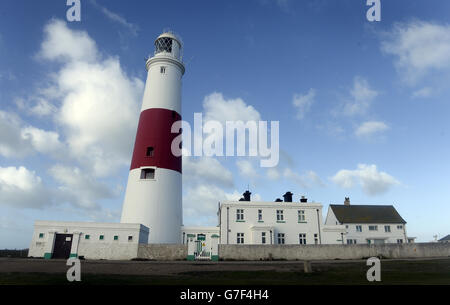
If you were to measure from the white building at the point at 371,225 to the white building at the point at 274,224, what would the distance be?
11.9m

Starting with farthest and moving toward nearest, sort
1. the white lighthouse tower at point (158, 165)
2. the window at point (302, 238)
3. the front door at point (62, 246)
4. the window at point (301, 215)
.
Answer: the window at point (301, 215) → the window at point (302, 238) → the white lighthouse tower at point (158, 165) → the front door at point (62, 246)

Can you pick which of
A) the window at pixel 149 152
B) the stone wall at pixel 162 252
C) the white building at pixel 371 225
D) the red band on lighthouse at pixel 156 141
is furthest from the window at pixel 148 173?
the white building at pixel 371 225

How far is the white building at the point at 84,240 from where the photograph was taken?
25.4 m

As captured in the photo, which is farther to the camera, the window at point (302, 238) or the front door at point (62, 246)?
the window at point (302, 238)

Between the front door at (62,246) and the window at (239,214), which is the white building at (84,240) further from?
the window at (239,214)

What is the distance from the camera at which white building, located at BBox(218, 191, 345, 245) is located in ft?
113

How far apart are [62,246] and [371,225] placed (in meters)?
41.7

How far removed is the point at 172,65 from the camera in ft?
108

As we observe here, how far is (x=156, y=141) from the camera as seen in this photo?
29672 millimetres

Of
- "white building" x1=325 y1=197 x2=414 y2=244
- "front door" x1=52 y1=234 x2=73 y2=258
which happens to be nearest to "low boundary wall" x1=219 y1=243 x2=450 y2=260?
"front door" x1=52 y1=234 x2=73 y2=258
